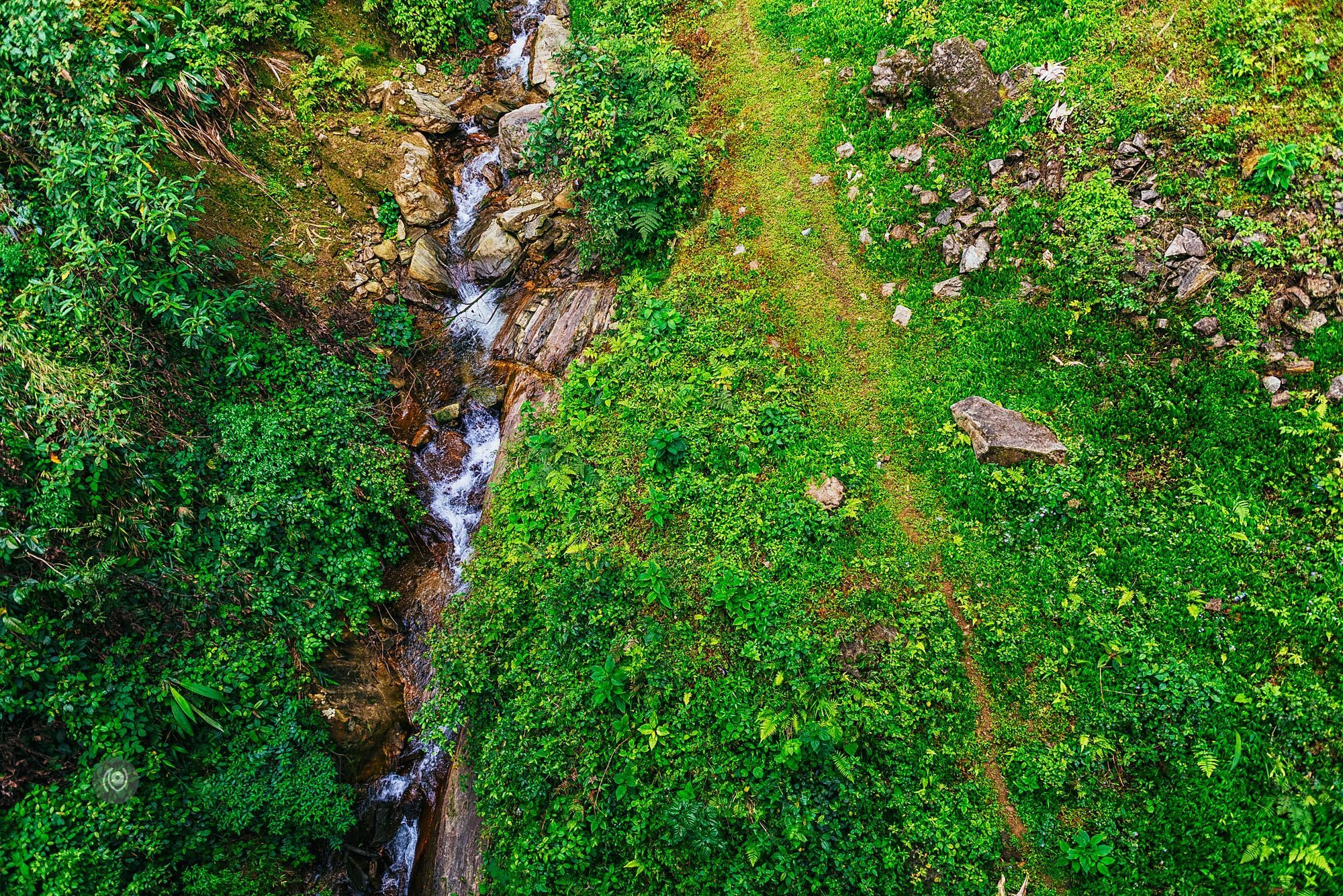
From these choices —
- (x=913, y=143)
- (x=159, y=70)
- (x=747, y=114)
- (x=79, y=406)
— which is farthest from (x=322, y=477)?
(x=913, y=143)

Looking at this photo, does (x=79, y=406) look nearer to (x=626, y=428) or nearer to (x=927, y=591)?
(x=626, y=428)

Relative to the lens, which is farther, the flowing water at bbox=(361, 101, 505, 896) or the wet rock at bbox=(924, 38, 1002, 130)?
the wet rock at bbox=(924, 38, 1002, 130)

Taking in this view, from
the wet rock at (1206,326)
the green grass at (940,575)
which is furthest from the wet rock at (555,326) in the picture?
the wet rock at (1206,326)

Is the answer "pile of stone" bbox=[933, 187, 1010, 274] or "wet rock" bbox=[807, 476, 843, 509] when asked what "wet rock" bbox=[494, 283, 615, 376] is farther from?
"pile of stone" bbox=[933, 187, 1010, 274]

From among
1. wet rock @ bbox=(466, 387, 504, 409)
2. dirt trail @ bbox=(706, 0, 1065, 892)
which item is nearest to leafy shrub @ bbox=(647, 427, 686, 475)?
dirt trail @ bbox=(706, 0, 1065, 892)

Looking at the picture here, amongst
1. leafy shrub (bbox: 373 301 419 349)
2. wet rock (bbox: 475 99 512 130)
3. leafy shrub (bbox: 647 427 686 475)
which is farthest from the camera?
wet rock (bbox: 475 99 512 130)

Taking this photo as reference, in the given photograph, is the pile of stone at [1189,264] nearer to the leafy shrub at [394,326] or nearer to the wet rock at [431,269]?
the wet rock at [431,269]

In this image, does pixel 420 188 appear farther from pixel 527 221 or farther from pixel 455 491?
pixel 455 491
